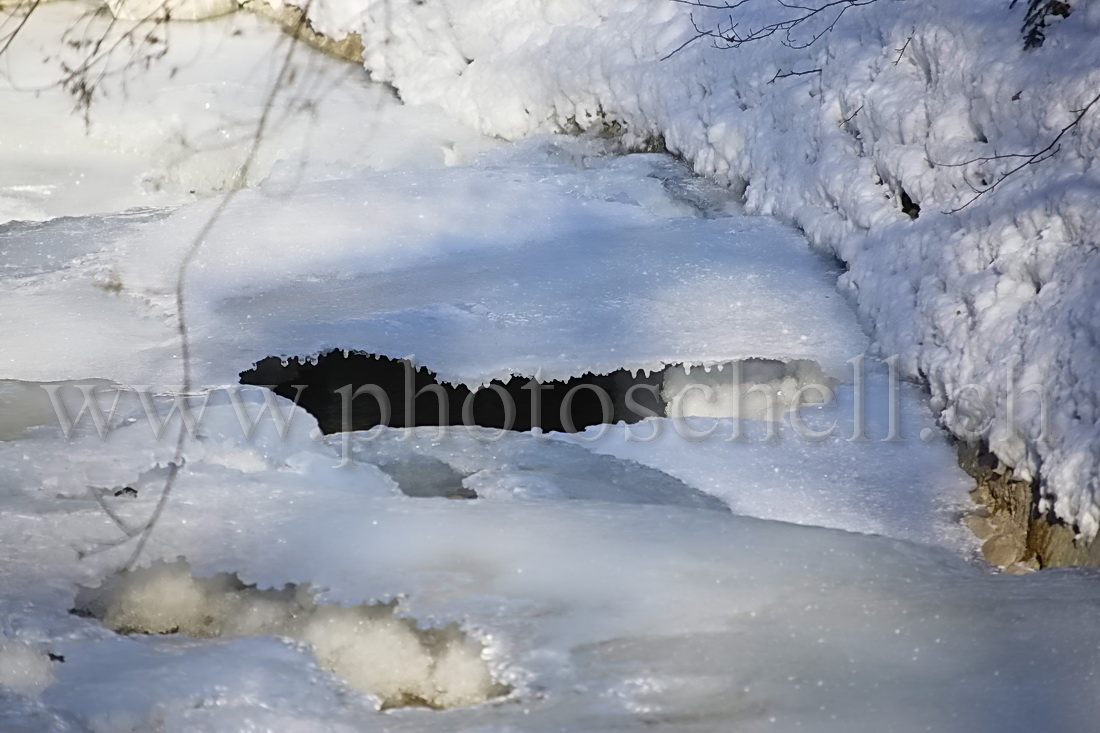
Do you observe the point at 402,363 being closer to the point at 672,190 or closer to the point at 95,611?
the point at 95,611

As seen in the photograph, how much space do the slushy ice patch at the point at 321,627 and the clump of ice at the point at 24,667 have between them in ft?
0.54

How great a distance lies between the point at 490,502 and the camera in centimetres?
281

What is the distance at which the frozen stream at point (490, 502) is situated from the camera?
6.78ft

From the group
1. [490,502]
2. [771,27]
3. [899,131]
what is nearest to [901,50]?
[899,131]

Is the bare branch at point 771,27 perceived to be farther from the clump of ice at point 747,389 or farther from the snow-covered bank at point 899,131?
the clump of ice at point 747,389

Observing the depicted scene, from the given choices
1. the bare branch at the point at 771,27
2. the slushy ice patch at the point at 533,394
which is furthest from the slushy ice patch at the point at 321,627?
the bare branch at the point at 771,27

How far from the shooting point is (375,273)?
4.20m

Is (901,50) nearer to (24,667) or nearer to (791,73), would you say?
(791,73)

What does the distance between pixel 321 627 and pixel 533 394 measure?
1343mm

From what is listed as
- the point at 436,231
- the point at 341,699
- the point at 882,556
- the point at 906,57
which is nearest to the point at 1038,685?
the point at 882,556

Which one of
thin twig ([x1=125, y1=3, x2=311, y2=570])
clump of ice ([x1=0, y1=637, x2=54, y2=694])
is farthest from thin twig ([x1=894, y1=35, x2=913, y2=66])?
clump of ice ([x1=0, y1=637, x2=54, y2=694])

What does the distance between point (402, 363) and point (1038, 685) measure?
2.24 m

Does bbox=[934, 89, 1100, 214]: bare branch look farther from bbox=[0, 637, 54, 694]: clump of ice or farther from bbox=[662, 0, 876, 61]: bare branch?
bbox=[0, 637, 54, 694]: clump of ice

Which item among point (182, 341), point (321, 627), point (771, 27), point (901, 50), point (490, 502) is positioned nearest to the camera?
point (321, 627)
